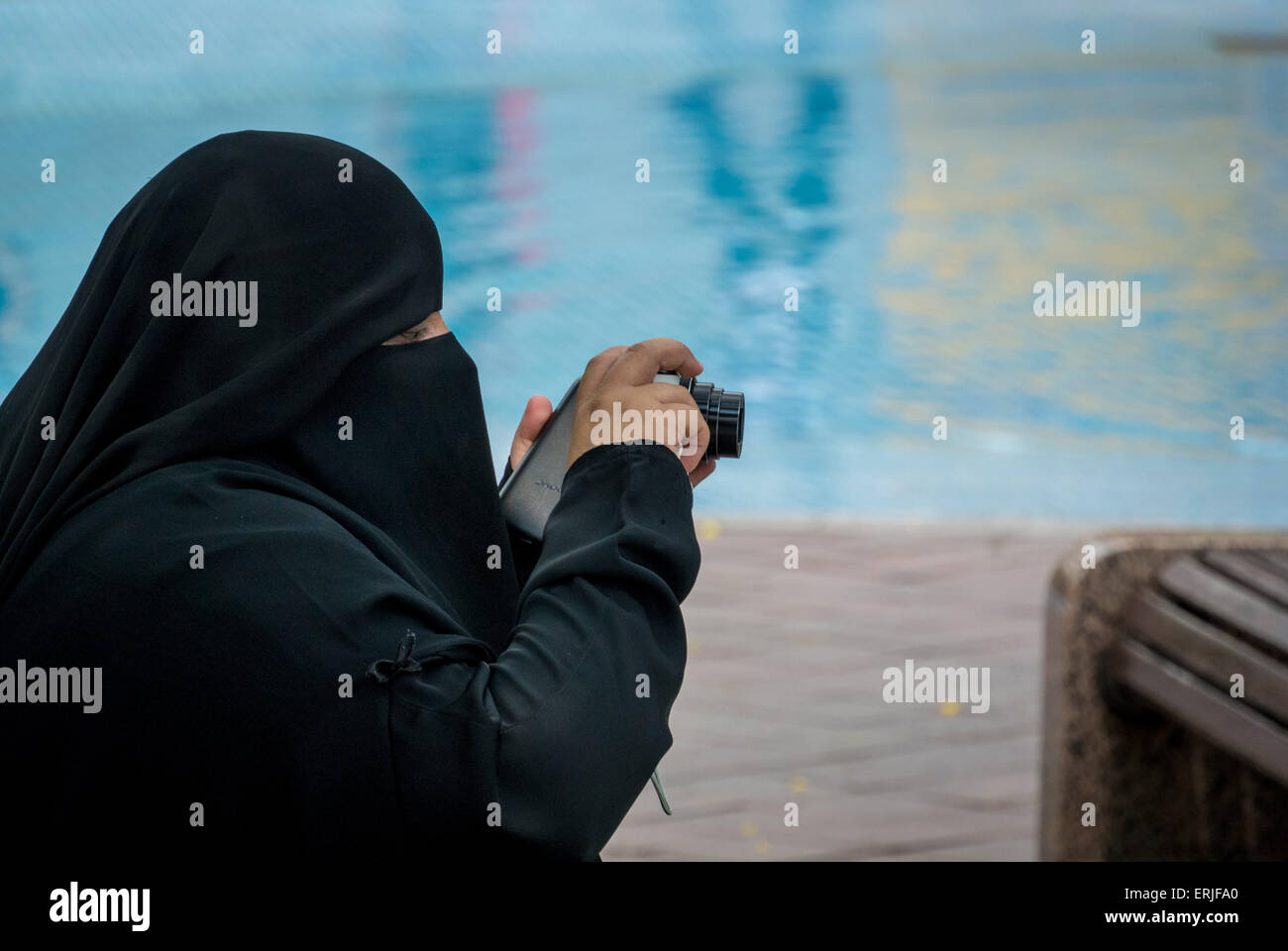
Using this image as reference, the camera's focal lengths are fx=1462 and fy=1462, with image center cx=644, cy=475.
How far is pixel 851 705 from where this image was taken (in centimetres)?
329

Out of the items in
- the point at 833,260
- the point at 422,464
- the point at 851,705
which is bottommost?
the point at 851,705

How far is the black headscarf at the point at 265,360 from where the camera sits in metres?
1.05

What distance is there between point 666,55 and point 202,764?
12.3 metres

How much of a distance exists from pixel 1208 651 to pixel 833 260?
6834mm

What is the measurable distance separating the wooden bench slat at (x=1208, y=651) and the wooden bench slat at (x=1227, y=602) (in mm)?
16

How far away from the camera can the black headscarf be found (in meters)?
1.05

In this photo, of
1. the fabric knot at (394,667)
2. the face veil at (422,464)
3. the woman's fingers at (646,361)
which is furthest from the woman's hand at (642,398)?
the fabric knot at (394,667)

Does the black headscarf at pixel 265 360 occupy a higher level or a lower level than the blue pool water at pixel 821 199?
lower

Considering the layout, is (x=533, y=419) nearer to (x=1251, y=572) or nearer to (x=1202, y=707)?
(x=1202, y=707)

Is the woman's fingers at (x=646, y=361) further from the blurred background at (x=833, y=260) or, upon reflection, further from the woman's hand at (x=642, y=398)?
the blurred background at (x=833, y=260)

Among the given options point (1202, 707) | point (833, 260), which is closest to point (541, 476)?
point (1202, 707)
